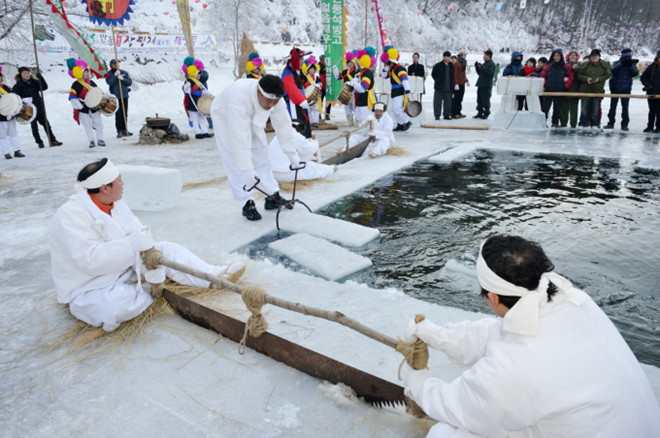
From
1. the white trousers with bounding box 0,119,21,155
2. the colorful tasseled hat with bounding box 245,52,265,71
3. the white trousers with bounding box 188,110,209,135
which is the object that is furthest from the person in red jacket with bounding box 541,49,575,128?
the white trousers with bounding box 0,119,21,155

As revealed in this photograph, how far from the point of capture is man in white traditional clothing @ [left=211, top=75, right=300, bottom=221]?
14.6 feet

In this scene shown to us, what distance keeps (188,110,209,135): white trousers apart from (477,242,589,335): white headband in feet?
35.2

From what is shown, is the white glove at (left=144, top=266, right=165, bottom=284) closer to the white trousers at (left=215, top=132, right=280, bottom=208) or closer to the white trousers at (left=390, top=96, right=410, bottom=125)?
the white trousers at (left=215, top=132, right=280, bottom=208)

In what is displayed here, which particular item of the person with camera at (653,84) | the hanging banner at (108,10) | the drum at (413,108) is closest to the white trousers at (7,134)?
the hanging banner at (108,10)

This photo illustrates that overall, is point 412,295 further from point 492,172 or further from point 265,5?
point 265,5

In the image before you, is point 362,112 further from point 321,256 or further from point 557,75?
point 321,256

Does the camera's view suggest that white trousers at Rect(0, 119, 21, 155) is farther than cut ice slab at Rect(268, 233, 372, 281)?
Yes

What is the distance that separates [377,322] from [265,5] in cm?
4780

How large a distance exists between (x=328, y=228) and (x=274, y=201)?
1.01m

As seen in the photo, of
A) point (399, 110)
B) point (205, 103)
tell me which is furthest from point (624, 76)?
point (205, 103)

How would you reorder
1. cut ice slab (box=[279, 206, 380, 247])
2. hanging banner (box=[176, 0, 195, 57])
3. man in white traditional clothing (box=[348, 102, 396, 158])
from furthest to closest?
1. hanging banner (box=[176, 0, 195, 57])
2. man in white traditional clothing (box=[348, 102, 396, 158])
3. cut ice slab (box=[279, 206, 380, 247])

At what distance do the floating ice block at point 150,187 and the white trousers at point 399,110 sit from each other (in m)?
7.10

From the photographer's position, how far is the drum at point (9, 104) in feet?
27.5

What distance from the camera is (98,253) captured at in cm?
254
